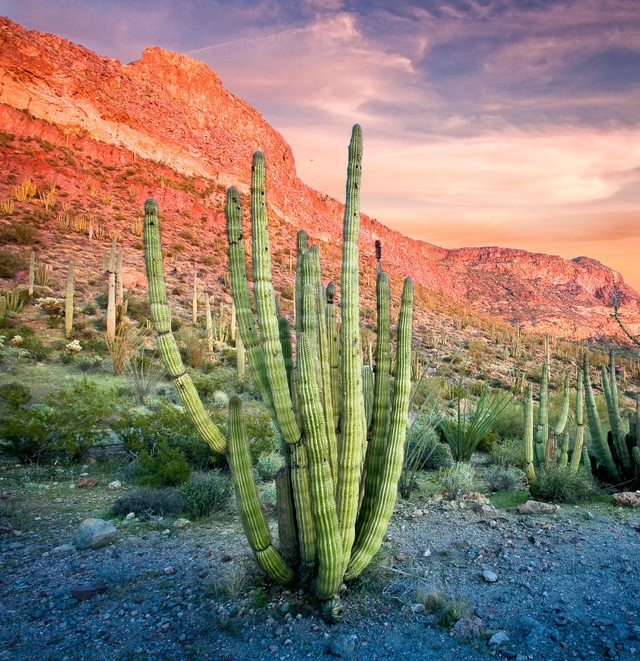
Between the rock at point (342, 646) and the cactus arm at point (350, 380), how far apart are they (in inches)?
22.1

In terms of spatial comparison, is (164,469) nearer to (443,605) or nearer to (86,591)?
(86,591)

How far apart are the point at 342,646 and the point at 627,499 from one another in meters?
4.89

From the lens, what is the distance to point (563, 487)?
21.2 feet

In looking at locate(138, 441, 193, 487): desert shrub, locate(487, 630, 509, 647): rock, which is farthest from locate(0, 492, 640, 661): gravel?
locate(138, 441, 193, 487): desert shrub

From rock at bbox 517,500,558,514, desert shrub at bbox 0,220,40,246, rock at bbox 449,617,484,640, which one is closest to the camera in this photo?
rock at bbox 449,617,484,640

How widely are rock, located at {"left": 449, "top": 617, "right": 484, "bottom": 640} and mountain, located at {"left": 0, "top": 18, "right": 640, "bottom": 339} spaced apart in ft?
78.1

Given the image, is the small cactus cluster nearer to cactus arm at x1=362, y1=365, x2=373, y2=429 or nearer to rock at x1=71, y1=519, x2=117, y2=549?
cactus arm at x1=362, y1=365, x2=373, y2=429

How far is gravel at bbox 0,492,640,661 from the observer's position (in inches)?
129

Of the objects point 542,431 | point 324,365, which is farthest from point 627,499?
point 324,365

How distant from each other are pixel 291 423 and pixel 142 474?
4.47 meters

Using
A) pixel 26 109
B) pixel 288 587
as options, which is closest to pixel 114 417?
pixel 288 587

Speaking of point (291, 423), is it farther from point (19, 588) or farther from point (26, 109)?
point (26, 109)

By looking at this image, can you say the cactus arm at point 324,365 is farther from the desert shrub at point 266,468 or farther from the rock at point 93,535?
the desert shrub at point 266,468

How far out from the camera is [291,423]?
358cm
